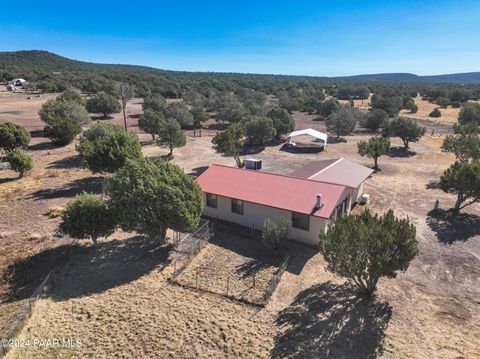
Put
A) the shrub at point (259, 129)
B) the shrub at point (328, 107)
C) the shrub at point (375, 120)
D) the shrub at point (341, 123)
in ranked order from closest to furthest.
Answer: the shrub at point (259, 129)
the shrub at point (341, 123)
the shrub at point (375, 120)
the shrub at point (328, 107)

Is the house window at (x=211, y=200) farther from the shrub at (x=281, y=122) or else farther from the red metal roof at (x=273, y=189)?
the shrub at (x=281, y=122)

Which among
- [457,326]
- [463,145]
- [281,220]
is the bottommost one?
[457,326]

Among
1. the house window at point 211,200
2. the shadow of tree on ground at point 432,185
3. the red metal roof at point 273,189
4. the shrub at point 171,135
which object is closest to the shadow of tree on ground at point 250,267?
the red metal roof at point 273,189

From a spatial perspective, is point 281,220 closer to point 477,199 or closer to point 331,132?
point 477,199

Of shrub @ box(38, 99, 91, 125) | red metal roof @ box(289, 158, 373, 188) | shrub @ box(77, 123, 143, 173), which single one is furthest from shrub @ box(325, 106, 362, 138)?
shrub @ box(38, 99, 91, 125)

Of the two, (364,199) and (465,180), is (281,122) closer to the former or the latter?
(364,199)

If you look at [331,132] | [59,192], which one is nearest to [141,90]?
[331,132]
